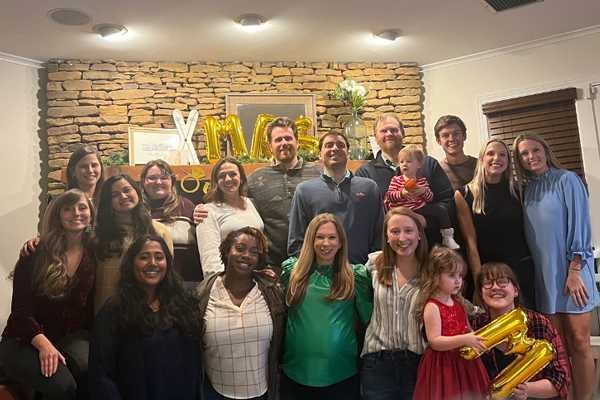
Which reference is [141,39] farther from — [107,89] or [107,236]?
[107,236]

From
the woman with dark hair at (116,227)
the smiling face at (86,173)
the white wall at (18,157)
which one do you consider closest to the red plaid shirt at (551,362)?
the woman with dark hair at (116,227)

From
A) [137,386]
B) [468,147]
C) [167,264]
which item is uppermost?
[468,147]

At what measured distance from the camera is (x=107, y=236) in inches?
98.3

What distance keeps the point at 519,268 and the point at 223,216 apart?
5.06 ft

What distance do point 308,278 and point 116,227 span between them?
40.1 inches

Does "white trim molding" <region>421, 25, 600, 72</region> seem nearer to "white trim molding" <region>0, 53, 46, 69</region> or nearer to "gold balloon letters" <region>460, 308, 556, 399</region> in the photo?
"gold balloon letters" <region>460, 308, 556, 399</region>

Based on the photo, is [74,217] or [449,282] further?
[74,217]

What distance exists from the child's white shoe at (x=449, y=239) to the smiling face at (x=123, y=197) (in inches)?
62.2

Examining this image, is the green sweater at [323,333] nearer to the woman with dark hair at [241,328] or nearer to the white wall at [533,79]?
the woman with dark hair at [241,328]

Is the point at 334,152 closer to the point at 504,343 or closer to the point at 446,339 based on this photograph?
the point at 446,339

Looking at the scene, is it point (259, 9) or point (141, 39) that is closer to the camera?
point (259, 9)

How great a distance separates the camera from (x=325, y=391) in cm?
218

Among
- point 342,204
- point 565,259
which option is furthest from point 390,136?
point 565,259

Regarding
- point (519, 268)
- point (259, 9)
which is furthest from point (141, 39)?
point (519, 268)
